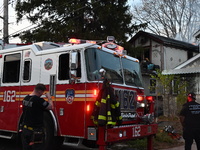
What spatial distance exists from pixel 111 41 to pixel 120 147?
3.05 metres

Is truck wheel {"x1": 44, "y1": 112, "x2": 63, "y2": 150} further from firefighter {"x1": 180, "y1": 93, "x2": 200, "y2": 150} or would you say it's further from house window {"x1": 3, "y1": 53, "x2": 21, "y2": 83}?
firefighter {"x1": 180, "y1": 93, "x2": 200, "y2": 150}

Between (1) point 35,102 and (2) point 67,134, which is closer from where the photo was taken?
(1) point 35,102

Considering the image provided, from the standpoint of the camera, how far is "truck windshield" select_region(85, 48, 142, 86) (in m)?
5.80

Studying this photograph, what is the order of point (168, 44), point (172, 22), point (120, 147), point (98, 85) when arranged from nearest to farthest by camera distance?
point (98, 85)
point (120, 147)
point (168, 44)
point (172, 22)

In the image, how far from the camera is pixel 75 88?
19.5 feet

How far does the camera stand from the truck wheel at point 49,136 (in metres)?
6.15

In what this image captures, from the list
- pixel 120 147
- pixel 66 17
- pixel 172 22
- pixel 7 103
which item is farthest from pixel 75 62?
pixel 172 22

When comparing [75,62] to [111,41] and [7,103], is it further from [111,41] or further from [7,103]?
[7,103]

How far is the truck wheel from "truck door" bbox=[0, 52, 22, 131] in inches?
40.8

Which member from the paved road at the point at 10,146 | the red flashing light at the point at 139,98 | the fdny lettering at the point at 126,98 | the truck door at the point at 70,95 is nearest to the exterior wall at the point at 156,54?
the paved road at the point at 10,146

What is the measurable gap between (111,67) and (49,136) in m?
2.09

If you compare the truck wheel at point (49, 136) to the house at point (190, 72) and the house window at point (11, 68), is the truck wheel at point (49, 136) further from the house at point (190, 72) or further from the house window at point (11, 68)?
the house at point (190, 72)

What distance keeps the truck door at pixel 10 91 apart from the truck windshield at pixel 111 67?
2.28 m

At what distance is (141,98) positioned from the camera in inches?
274
